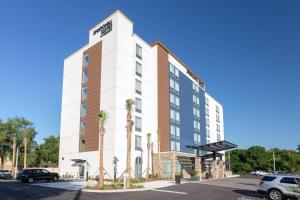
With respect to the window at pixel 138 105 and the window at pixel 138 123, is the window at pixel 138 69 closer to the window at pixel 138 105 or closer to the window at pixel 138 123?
the window at pixel 138 105

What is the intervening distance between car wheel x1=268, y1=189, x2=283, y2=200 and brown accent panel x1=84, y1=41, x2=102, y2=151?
96.2 ft

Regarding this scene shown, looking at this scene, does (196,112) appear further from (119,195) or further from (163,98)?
(119,195)

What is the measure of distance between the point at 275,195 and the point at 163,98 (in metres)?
34.9

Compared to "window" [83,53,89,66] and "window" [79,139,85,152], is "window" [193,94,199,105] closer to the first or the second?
"window" [83,53,89,66]

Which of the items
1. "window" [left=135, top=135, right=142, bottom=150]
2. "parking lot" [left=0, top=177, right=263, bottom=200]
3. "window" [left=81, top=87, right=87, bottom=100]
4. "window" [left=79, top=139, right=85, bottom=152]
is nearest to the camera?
"parking lot" [left=0, top=177, right=263, bottom=200]

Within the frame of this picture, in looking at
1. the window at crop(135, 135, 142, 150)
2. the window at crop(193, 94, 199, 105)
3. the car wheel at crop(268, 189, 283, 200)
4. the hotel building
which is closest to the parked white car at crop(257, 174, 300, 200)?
the car wheel at crop(268, 189, 283, 200)

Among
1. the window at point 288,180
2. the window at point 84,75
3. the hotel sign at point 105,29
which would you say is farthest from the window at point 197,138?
the window at point 288,180

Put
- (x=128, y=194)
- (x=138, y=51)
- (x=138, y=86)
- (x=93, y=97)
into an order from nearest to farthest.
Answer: (x=128, y=194), (x=93, y=97), (x=138, y=86), (x=138, y=51)

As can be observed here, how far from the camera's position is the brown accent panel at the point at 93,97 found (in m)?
45.9

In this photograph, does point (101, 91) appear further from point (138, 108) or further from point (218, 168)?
point (218, 168)

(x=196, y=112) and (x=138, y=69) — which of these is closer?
(x=138, y=69)

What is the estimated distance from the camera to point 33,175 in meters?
37.9

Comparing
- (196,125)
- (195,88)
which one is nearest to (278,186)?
(196,125)

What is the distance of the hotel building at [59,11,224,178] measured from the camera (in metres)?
44.2
